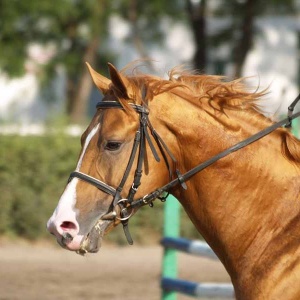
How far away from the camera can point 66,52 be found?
1869 cm

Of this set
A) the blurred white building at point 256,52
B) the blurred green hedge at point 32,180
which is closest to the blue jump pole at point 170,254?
the blurred green hedge at point 32,180

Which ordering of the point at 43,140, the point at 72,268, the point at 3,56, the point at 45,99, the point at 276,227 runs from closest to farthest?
the point at 276,227
the point at 72,268
the point at 43,140
the point at 3,56
the point at 45,99

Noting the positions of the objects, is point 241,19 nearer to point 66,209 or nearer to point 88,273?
point 88,273

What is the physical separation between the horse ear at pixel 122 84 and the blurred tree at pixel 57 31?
40.9 feet

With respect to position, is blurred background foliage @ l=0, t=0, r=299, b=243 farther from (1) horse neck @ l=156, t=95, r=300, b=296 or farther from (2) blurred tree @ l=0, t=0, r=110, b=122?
(1) horse neck @ l=156, t=95, r=300, b=296

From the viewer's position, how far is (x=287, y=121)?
4.21 metres

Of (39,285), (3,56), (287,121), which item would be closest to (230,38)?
(3,56)

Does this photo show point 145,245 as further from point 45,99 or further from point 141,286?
point 45,99

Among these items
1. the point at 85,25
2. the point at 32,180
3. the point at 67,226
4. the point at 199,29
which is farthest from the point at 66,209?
the point at 85,25

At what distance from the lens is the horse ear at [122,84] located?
156 inches

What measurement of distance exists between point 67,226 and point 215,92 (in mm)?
986

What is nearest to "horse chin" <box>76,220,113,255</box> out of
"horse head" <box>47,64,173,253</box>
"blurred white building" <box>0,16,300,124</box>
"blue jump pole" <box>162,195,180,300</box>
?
"horse head" <box>47,64,173,253</box>

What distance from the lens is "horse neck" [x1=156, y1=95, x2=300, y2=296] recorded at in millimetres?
4074

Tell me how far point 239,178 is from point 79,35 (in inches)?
592
